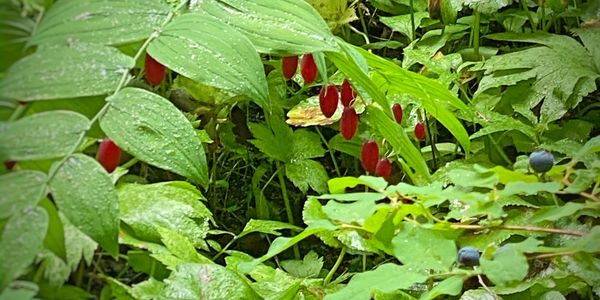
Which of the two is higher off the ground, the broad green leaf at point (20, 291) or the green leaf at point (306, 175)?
the broad green leaf at point (20, 291)

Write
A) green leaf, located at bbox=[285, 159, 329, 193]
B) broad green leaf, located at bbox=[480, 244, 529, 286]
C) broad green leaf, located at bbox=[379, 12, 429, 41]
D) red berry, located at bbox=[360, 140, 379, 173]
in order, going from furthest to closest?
broad green leaf, located at bbox=[379, 12, 429, 41], green leaf, located at bbox=[285, 159, 329, 193], red berry, located at bbox=[360, 140, 379, 173], broad green leaf, located at bbox=[480, 244, 529, 286]

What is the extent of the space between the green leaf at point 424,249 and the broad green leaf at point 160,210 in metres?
0.23

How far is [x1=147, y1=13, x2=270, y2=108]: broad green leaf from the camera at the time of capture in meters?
0.57

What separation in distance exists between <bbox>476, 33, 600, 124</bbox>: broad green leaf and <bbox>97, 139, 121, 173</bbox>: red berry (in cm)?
74

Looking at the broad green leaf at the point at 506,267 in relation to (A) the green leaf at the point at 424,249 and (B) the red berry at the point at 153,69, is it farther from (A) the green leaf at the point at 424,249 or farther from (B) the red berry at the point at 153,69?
(B) the red berry at the point at 153,69

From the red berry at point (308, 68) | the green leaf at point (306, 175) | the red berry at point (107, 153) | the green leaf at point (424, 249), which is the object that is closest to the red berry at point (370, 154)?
the red berry at point (308, 68)

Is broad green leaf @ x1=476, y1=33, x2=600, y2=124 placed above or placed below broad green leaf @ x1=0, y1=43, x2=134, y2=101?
below

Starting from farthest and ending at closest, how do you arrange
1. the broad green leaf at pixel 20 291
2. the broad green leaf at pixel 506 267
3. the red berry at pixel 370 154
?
the red berry at pixel 370 154 → the broad green leaf at pixel 506 267 → the broad green leaf at pixel 20 291

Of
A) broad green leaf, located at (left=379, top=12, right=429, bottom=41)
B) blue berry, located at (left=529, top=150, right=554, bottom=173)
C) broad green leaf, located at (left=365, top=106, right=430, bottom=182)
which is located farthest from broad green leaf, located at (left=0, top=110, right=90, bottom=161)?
broad green leaf, located at (left=379, top=12, right=429, bottom=41)

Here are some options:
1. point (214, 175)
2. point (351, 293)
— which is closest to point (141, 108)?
point (351, 293)

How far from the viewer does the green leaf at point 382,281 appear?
21.3 inches

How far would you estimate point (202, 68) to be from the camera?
1.87 feet

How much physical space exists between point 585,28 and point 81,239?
1.00 meters

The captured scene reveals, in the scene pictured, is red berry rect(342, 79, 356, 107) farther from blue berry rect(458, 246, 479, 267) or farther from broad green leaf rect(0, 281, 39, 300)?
broad green leaf rect(0, 281, 39, 300)
